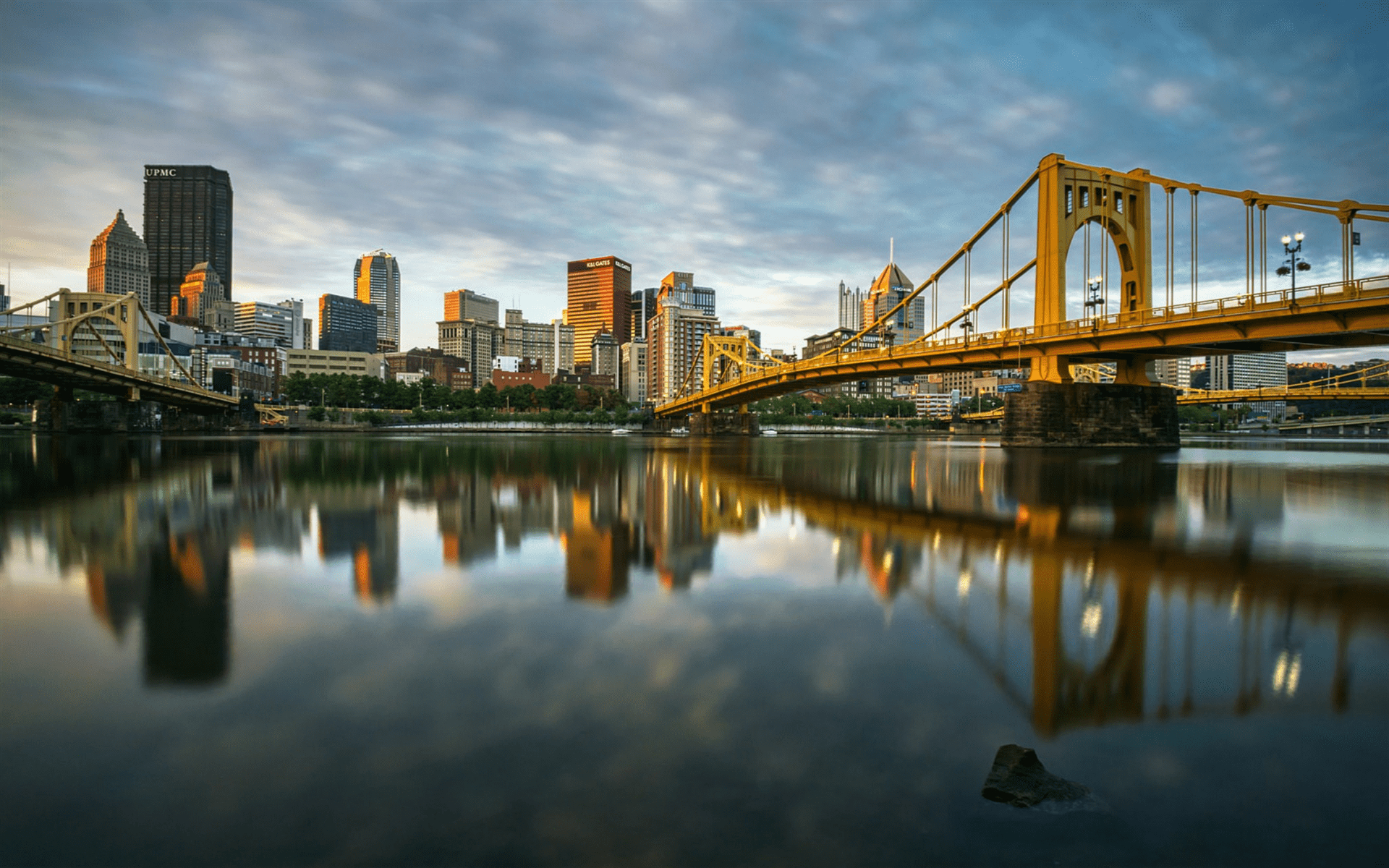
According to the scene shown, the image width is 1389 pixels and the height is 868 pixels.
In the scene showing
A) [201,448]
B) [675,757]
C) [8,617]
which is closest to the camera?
[675,757]

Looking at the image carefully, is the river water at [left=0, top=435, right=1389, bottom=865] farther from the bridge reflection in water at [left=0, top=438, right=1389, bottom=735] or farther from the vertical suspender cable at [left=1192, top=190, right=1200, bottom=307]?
the vertical suspender cable at [left=1192, top=190, right=1200, bottom=307]

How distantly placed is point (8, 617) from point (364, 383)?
13123 centimetres

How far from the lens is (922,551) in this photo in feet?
35.6

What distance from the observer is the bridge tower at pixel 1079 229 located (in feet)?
139

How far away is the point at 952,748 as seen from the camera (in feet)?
14.0

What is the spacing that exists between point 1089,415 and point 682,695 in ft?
140

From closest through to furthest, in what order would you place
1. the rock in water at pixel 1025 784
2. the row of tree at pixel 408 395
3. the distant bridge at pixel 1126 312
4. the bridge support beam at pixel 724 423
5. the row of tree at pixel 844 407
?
the rock in water at pixel 1025 784, the distant bridge at pixel 1126 312, the bridge support beam at pixel 724 423, the row of tree at pixel 408 395, the row of tree at pixel 844 407

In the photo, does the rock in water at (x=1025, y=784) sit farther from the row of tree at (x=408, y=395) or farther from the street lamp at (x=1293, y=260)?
the row of tree at (x=408, y=395)

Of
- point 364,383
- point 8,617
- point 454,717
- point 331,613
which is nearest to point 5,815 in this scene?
point 454,717

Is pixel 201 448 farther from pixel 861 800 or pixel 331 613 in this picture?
pixel 861 800

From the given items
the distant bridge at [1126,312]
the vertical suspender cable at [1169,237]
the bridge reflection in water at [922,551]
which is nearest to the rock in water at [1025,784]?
the bridge reflection in water at [922,551]

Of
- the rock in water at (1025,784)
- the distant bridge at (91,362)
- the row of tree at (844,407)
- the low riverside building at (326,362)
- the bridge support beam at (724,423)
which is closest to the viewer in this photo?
the rock in water at (1025,784)

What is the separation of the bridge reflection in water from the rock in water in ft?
2.29

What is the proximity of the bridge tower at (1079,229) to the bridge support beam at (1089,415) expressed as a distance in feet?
2.86
